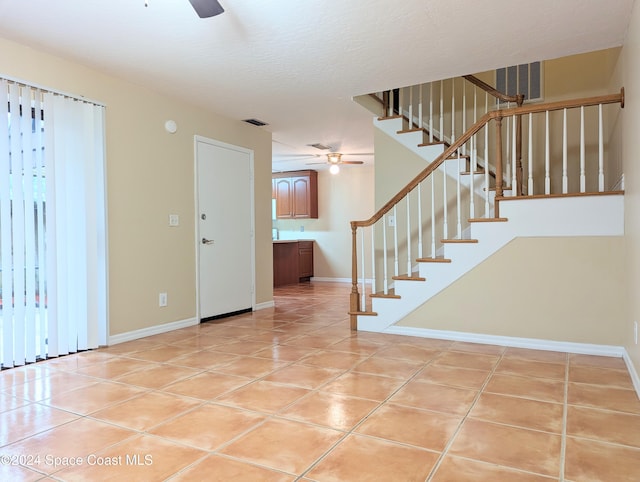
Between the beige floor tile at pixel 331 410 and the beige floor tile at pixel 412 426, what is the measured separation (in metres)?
0.07

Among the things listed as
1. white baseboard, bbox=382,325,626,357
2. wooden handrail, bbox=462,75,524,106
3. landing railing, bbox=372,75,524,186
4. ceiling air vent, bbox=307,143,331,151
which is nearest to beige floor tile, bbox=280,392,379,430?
white baseboard, bbox=382,325,626,357

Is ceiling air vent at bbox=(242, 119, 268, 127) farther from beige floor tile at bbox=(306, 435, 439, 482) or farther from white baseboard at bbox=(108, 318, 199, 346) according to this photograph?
beige floor tile at bbox=(306, 435, 439, 482)

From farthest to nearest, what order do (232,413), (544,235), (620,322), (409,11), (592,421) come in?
(544,235) < (620,322) < (409,11) < (232,413) < (592,421)

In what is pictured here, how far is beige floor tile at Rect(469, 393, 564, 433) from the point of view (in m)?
2.11

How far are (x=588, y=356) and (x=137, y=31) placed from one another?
406 centimetres

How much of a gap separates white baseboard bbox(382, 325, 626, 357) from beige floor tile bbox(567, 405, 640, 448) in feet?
4.02

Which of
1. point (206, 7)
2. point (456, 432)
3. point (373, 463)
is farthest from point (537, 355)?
point (206, 7)

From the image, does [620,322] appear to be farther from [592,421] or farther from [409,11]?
[409,11]

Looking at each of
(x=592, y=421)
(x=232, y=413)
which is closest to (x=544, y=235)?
(x=592, y=421)

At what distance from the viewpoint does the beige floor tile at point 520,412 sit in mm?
2105

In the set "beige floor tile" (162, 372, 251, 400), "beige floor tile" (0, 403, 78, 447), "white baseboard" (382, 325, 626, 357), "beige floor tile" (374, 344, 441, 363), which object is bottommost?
"beige floor tile" (374, 344, 441, 363)

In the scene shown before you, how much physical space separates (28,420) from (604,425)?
9.47ft

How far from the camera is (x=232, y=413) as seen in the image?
2270 millimetres

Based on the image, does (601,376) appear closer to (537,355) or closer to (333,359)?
(537,355)
